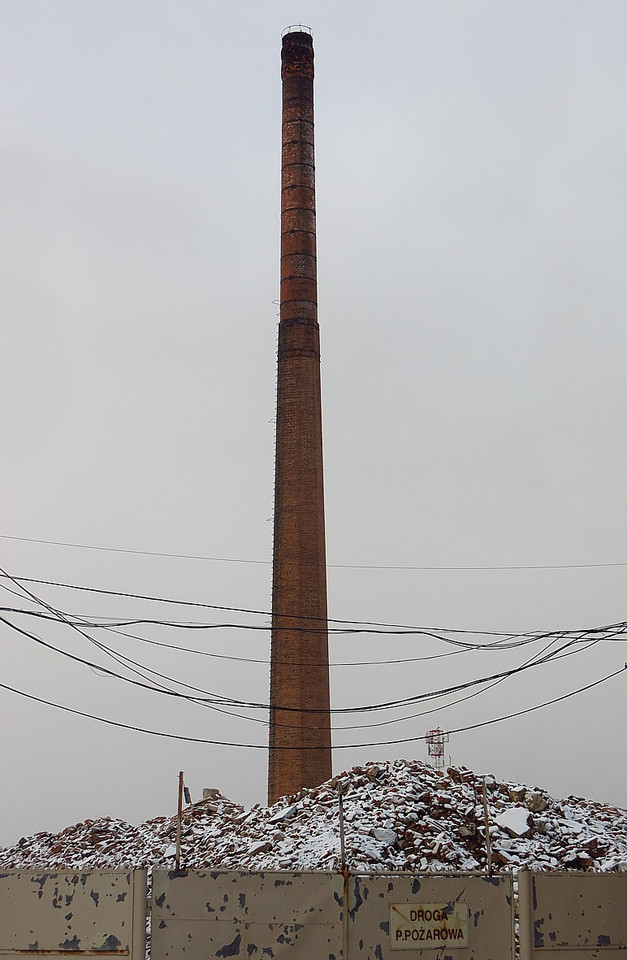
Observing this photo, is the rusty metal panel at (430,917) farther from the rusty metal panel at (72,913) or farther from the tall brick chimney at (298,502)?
the tall brick chimney at (298,502)

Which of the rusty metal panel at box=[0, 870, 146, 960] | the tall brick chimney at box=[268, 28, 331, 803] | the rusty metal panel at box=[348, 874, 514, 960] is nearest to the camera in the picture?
the rusty metal panel at box=[0, 870, 146, 960]

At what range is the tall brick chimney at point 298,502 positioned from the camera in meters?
27.4

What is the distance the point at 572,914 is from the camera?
1033 centimetres

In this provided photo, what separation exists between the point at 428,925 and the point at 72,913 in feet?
11.2

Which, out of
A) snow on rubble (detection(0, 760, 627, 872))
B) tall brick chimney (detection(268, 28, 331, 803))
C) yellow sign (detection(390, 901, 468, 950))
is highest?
tall brick chimney (detection(268, 28, 331, 803))

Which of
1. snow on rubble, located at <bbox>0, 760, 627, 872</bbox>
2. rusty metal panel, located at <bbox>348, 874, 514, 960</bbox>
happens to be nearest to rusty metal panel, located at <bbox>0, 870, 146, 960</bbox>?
rusty metal panel, located at <bbox>348, 874, 514, 960</bbox>

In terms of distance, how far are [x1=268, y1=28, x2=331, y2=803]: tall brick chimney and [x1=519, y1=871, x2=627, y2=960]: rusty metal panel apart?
1713cm

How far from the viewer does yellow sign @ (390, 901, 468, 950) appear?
10148mm

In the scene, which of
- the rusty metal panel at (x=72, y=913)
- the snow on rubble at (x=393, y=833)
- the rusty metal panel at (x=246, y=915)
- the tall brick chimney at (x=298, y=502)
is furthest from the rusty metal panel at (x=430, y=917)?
the tall brick chimney at (x=298, y=502)

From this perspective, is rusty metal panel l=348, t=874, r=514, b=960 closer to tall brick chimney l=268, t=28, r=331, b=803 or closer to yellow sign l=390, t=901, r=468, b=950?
yellow sign l=390, t=901, r=468, b=950

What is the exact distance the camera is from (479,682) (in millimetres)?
23031

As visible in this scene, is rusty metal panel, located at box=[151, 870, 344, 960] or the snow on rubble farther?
the snow on rubble

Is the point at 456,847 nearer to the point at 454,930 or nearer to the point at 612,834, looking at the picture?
the point at 612,834

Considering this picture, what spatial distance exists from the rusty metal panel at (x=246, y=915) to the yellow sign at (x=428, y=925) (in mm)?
575
